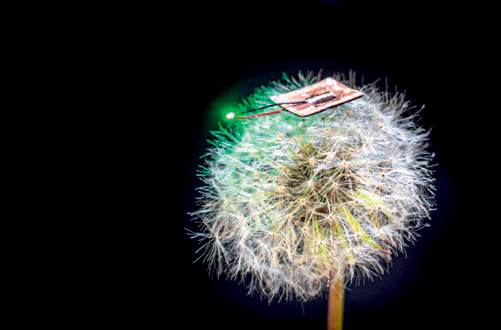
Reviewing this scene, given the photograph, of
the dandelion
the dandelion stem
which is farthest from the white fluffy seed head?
the dandelion stem

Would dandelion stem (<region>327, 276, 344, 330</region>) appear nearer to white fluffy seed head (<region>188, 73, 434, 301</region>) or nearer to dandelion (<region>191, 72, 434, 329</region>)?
dandelion (<region>191, 72, 434, 329</region>)

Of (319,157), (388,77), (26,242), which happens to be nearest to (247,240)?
(319,157)

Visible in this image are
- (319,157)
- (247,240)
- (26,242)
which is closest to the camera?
(319,157)

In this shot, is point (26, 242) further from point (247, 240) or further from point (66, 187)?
point (247, 240)

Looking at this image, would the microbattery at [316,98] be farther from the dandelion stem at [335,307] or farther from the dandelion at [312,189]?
the dandelion stem at [335,307]

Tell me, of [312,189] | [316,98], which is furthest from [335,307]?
[316,98]

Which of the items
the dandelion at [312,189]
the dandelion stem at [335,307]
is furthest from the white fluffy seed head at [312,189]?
the dandelion stem at [335,307]
